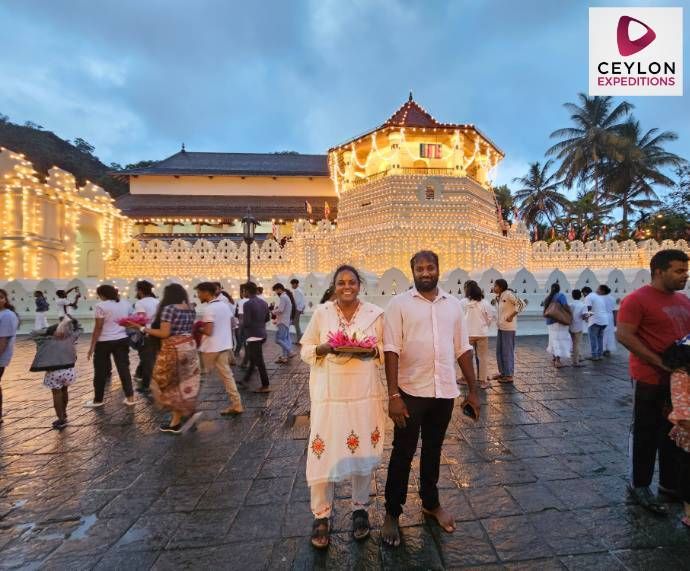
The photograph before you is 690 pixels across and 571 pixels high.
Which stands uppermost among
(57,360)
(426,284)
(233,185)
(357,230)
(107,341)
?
(233,185)

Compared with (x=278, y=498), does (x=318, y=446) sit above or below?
above

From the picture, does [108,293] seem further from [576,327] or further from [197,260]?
[197,260]

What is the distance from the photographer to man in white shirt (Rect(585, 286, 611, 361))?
7.67 m

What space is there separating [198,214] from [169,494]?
24745 mm

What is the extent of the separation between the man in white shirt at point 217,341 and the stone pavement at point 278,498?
0.31m

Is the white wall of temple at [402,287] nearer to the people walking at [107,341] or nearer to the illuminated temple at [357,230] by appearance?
the illuminated temple at [357,230]

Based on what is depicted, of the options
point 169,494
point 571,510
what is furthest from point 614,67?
point 169,494

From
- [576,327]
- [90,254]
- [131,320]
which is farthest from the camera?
[90,254]

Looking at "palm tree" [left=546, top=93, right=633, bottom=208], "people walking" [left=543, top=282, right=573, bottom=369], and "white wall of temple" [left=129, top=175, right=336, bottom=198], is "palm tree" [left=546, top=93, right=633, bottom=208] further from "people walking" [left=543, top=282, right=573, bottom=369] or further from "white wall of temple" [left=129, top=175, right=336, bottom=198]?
"people walking" [left=543, top=282, right=573, bottom=369]

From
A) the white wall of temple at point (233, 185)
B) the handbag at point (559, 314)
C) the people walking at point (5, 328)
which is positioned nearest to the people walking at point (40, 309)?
the people walking at point (5, 328)

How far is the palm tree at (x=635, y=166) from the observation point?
106ft

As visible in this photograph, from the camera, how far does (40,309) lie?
12586mm

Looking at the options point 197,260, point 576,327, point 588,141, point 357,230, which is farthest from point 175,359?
point 588,141

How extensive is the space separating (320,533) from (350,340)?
3.92 ft
